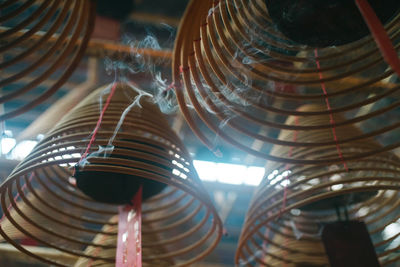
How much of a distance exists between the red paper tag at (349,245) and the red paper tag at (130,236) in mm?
740

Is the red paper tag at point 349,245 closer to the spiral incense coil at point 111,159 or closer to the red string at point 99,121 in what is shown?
the spiral incense coil at point 111,159

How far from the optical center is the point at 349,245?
4.66 feet

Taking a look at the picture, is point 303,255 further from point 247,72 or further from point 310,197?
point 247,72

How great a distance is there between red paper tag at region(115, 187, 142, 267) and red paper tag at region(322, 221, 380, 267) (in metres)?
0.74

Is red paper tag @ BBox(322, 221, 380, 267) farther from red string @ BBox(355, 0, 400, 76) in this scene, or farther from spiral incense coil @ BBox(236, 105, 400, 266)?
red string @ BBox(355, 0, 400, 76)

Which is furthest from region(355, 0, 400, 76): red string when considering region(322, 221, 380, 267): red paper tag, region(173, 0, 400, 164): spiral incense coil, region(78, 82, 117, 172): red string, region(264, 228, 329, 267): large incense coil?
region(264, 228, 329, 267): large incense coil

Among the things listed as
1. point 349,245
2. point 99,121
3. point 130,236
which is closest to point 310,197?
point 349,245

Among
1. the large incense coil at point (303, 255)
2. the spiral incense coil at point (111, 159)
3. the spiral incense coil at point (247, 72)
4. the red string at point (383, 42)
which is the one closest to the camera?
the red string at point (383, 42)

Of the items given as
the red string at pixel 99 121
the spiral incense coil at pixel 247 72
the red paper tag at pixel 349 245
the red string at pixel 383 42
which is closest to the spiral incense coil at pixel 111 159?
the red string at pixel 99 121

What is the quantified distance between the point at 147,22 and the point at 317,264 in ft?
7.58

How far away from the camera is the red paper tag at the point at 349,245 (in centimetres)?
138

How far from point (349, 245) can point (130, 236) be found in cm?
81

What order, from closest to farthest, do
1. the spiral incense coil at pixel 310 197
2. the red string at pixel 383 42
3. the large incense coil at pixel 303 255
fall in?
the red string at pixel 383 42 → the spiral incense coil at pixel 310 197 → the large incense coil at pixel 303 255

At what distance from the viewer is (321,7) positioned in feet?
3.09
